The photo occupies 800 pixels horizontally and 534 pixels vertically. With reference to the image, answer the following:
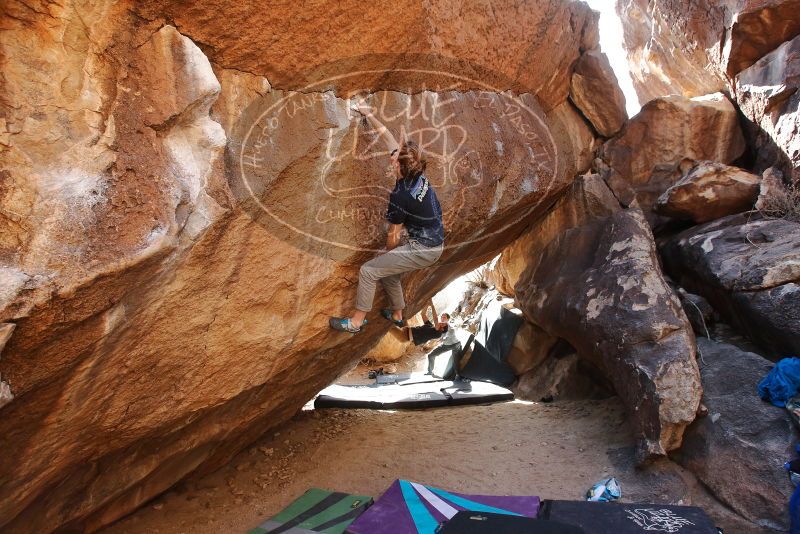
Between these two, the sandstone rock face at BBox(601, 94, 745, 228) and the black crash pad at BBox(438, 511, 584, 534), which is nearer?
the black crash pad at BBox(438, 511, 584, 534)

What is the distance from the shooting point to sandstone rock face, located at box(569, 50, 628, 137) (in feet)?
20.2

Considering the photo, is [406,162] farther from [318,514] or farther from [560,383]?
[560,383]

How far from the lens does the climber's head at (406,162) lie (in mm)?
3242

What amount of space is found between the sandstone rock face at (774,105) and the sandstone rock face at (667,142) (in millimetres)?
278

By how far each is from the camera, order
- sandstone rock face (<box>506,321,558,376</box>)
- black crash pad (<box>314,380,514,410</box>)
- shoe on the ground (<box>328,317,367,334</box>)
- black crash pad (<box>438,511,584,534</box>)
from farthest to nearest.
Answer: sandstone rock face (<box>506,321,558,376</box>) → black crash pad (<box>314,380,514,410</box>) → shoe on the ground (<box>328,317,367,334</box>) → black crash pad (<box>438,511,584,534</box>)

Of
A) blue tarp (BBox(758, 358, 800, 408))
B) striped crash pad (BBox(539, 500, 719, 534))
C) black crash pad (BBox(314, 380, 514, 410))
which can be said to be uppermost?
blue tarp (BBox(758, 358, 800, 408))

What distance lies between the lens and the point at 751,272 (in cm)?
456

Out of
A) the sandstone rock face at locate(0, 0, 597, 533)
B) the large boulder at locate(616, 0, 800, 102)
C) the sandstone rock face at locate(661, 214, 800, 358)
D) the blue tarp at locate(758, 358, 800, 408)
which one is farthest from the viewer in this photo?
the large boulder at locate(616, 0, 800, 102)

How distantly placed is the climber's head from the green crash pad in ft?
7.70

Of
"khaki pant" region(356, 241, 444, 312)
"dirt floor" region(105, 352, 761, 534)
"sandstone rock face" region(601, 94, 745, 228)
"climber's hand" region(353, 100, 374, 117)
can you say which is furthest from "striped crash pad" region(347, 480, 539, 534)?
"sandstone rock face" region(601, 94, 745, 228)

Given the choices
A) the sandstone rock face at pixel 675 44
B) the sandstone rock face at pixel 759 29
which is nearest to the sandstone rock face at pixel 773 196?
the sandstone rock face at pixel 759 29

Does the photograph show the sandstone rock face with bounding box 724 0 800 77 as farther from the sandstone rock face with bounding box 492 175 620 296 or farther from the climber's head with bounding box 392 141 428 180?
the climber's head with bounding box 392 141 428 180

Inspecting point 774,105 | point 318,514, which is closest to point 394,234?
point 318,514

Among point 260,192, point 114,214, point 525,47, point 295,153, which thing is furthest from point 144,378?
point 525,47
